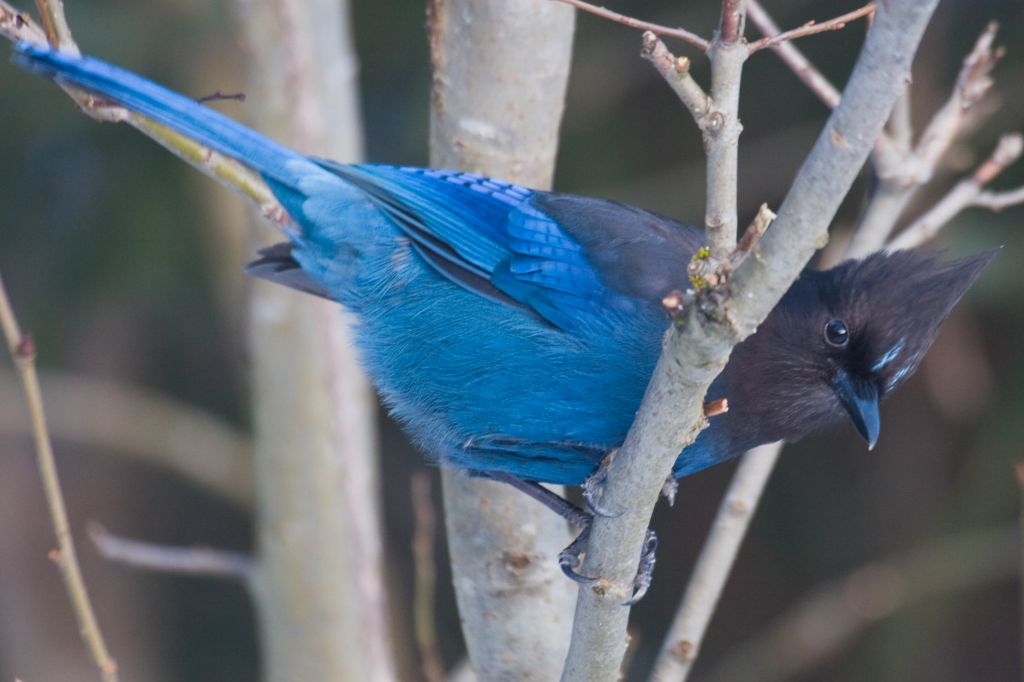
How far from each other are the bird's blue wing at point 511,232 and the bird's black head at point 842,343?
1.13 ft

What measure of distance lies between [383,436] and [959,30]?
383cm

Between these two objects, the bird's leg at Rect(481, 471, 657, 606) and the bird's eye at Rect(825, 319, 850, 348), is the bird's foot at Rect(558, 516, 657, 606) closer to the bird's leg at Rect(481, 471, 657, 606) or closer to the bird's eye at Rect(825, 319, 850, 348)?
the bird's leg at Rect(481, 471, 657, 606)

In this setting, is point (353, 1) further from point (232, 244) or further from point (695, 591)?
point (695, 591)

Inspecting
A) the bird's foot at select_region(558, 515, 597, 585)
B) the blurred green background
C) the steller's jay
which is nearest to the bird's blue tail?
the steller's jay

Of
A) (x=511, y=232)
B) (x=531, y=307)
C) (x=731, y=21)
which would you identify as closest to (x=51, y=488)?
(x=531, y=307)

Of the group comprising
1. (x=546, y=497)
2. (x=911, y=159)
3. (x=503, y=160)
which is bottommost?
(x=546, y=497)

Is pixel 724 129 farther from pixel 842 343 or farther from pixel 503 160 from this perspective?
pixel 503 160

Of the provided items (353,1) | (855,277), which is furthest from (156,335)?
(855,277)

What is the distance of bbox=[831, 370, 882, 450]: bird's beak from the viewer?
2.97 m

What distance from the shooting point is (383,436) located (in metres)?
7.56

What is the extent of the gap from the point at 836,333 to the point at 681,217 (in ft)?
10.4

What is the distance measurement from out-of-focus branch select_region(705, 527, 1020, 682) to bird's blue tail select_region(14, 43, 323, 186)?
3.23m

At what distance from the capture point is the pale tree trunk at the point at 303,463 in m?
4.31

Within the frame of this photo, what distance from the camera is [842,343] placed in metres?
3.10
